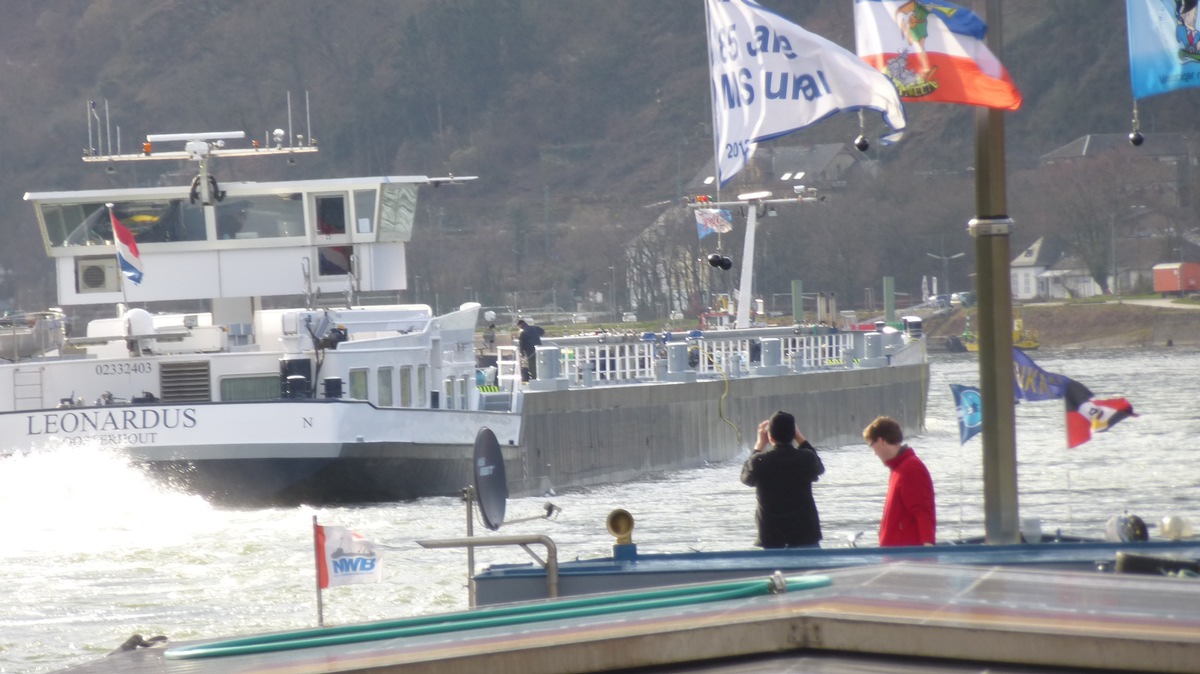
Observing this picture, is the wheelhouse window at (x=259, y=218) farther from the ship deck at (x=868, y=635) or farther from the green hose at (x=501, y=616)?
the ship deck at (x=868, y=635)

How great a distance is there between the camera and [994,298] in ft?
26.1

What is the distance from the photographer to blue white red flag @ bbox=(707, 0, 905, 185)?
9.24 meters

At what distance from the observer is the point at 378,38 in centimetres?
15488

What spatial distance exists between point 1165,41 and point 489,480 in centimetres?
496

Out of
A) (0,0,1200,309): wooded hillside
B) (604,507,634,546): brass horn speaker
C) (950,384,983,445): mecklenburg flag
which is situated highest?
(0,0,1200,309): wooded hillside

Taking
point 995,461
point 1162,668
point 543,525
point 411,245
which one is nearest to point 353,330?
point 543,525

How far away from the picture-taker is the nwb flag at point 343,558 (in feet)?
28.6

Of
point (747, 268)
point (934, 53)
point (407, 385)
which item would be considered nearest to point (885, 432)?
point (934, 53)

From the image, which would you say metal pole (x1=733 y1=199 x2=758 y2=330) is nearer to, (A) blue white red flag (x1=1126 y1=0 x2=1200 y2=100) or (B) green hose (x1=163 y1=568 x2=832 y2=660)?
(A) blue white red flag (x1=1126 y1=0 x2=1200 y2=100)

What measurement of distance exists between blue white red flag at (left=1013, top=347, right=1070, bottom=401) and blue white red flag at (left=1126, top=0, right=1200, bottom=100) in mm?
2805

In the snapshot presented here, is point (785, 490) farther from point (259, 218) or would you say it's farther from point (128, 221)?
point (128, 221)

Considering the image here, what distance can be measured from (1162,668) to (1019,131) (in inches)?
5219

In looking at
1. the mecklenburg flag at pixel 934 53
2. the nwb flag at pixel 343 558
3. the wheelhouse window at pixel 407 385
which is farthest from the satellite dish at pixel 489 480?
the wheelhouse window at pixel 407 385

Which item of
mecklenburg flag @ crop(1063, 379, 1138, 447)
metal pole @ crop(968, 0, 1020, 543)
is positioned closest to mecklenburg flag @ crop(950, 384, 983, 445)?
mecklenburg flag @ crop(1063, 379, 1138, 447)
